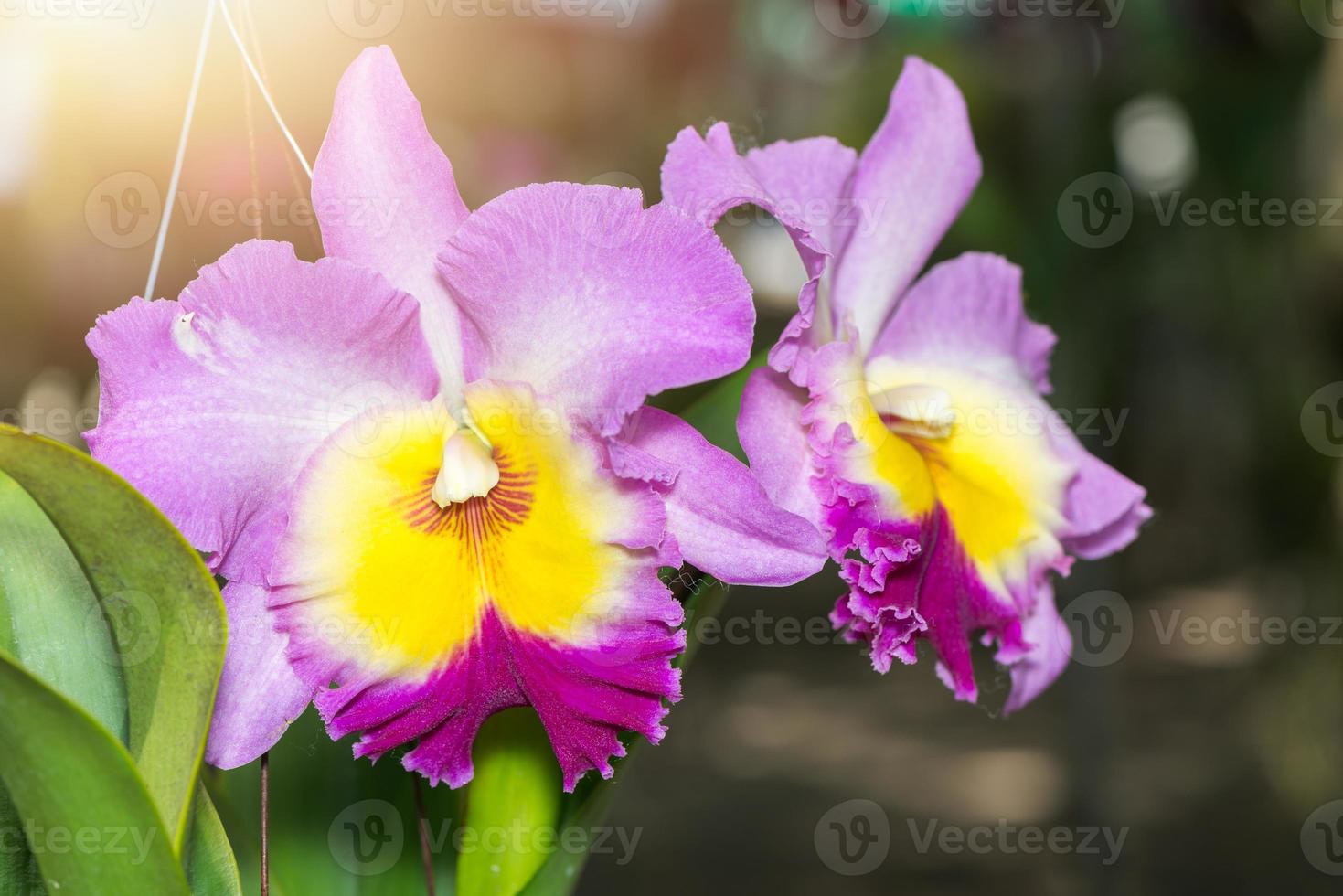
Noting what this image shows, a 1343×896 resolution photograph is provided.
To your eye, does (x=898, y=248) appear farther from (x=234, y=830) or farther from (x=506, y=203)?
(x=234, y=830)

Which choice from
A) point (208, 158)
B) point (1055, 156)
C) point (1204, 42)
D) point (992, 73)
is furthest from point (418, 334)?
point (1204, 42)

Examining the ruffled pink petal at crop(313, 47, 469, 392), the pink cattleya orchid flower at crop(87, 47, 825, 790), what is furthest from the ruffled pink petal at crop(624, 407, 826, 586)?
the ruffled pink petal at crop(313, 47, 469, 392)

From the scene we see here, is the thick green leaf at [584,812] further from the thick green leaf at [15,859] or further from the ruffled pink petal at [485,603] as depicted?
the thick green leaf at [15,859]

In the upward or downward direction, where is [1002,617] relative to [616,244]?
downward

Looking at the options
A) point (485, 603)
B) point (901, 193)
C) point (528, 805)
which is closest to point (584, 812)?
point (528, 805)

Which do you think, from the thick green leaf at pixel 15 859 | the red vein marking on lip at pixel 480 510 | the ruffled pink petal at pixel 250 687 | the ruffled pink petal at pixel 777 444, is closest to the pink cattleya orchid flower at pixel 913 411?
the ruffled pink petal at pixel 777 444

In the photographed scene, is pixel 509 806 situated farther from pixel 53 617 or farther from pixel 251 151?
pixel 251 151
